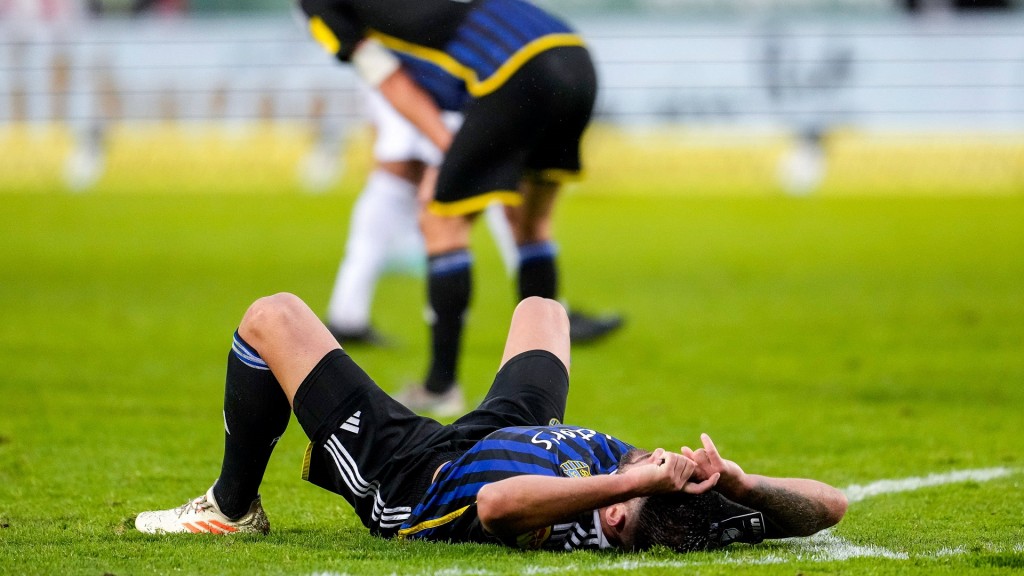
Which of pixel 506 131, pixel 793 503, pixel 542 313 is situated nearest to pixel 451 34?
pixel 506 131

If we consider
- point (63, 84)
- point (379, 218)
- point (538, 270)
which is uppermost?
point (538, 270)

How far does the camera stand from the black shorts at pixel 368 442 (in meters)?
3.77

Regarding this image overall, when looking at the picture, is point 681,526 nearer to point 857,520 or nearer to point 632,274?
point 857,520

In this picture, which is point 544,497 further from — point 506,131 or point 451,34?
point 451,34

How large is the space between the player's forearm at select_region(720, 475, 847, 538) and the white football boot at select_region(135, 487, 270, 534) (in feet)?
4.21

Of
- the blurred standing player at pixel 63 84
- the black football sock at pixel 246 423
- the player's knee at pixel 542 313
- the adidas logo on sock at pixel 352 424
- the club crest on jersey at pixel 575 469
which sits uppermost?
the player's knee at pixel 542 313

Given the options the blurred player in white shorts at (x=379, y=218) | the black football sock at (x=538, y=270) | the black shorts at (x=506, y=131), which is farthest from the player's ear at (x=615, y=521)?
the blurred player in white shorts at (x=379, y=218)

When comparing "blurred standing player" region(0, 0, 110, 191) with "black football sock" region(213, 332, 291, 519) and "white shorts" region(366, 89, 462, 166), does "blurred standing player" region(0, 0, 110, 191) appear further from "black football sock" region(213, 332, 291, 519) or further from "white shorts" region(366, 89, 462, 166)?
"black football sock" region(213, 332, 291, 519)

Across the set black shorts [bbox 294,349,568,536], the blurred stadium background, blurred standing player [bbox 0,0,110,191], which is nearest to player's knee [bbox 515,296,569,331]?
black shorts [bbox 294,349,568,536]

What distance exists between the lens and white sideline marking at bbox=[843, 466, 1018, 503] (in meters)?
4.66

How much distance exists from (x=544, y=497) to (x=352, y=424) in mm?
618

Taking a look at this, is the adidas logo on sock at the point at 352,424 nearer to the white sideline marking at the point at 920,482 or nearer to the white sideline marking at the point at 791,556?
the white sideline marking at the point at 791,556

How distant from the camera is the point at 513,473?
11.7 feet

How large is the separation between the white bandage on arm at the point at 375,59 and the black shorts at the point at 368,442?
2.56m
